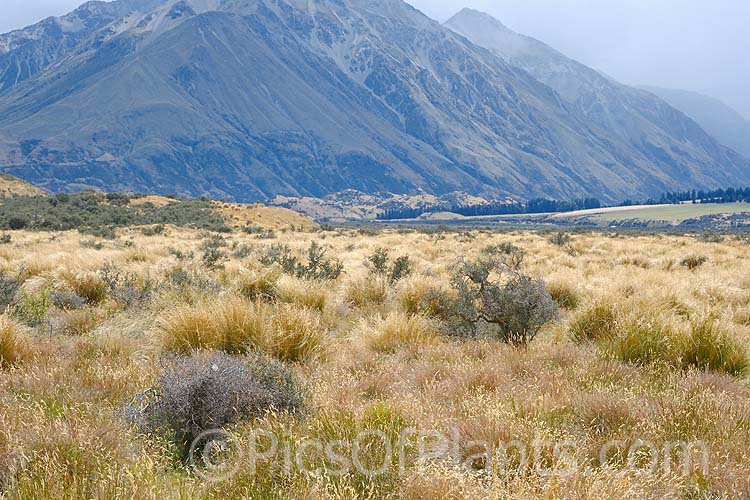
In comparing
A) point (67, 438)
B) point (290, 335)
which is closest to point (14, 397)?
point (67, 438)

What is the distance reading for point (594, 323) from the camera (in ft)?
24.3

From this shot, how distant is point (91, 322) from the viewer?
7.88 metres

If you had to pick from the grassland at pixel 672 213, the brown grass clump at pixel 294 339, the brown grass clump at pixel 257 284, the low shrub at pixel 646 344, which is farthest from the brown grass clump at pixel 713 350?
the grassland at pixel 672 213

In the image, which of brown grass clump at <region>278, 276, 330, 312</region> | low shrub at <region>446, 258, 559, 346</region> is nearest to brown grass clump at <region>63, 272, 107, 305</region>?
brown grass clump at <region>278, 276, 330, 312</region>

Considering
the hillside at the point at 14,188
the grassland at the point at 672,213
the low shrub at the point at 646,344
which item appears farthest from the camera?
the grassland at the point at 672,213

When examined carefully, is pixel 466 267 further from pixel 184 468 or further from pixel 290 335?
pixel 184 468

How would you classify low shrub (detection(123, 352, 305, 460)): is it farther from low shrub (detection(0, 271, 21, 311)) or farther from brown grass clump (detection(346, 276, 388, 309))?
low shrub (detection(0, 271, 21, 311))

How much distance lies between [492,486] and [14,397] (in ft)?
12.6

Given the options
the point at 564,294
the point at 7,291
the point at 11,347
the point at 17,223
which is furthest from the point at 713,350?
the point at 17,223

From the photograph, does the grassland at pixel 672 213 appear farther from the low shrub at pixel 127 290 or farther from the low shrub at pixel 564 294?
the low shrub at pixel 127 290

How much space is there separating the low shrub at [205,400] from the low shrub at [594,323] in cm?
455

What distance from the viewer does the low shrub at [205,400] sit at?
399cm

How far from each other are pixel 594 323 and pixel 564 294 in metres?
3.13

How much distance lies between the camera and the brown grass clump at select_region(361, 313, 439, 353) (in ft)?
21.9
